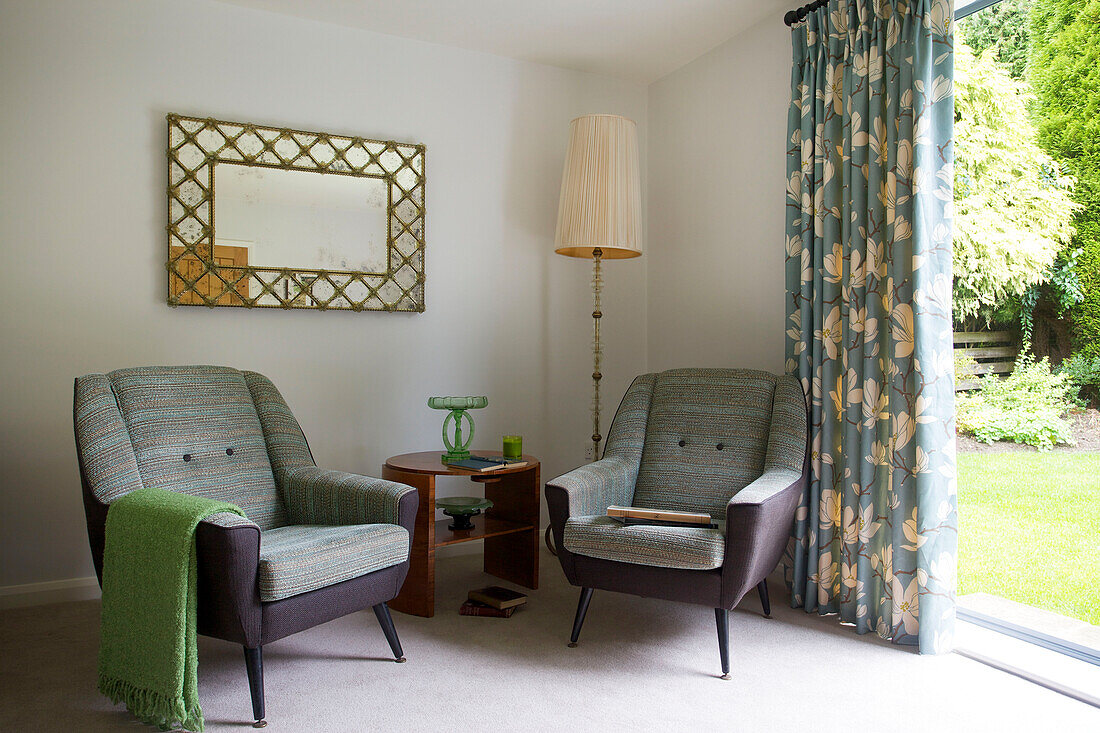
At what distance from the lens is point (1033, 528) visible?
2.66 metres

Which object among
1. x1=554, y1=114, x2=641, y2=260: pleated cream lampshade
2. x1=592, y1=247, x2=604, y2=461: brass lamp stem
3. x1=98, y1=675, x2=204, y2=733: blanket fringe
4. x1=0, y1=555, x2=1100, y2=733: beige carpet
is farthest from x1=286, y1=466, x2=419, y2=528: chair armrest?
x1=554, y1=114, x2=641, y2=260: pleated cream lampshade

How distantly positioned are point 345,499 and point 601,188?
5.80ft

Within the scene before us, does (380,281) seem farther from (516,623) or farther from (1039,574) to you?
(1039,574)

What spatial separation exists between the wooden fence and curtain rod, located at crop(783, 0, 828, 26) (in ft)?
4.41

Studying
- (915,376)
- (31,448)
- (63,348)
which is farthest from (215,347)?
(915,376)

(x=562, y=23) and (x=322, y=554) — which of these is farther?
(x=562, y=23)

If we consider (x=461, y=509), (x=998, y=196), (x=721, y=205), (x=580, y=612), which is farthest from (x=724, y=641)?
(x=721, y=205)

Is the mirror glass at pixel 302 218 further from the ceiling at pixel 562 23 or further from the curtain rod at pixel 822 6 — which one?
the curtain rod at pixel 822 6

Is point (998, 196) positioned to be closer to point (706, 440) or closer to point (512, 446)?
point (706, 440)

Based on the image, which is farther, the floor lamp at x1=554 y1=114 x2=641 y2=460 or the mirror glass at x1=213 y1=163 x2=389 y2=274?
the floor lamp at x1=554 y1=114 x2=641 y2=460

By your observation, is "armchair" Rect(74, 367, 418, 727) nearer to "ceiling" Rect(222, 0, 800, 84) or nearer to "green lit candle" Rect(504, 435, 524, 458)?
"green lit candle" Rect(504, 435, 524, 458)

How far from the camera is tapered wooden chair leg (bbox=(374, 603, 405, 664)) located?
230 centimetres

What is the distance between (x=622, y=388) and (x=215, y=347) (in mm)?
2019

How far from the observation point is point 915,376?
2.41 metres
